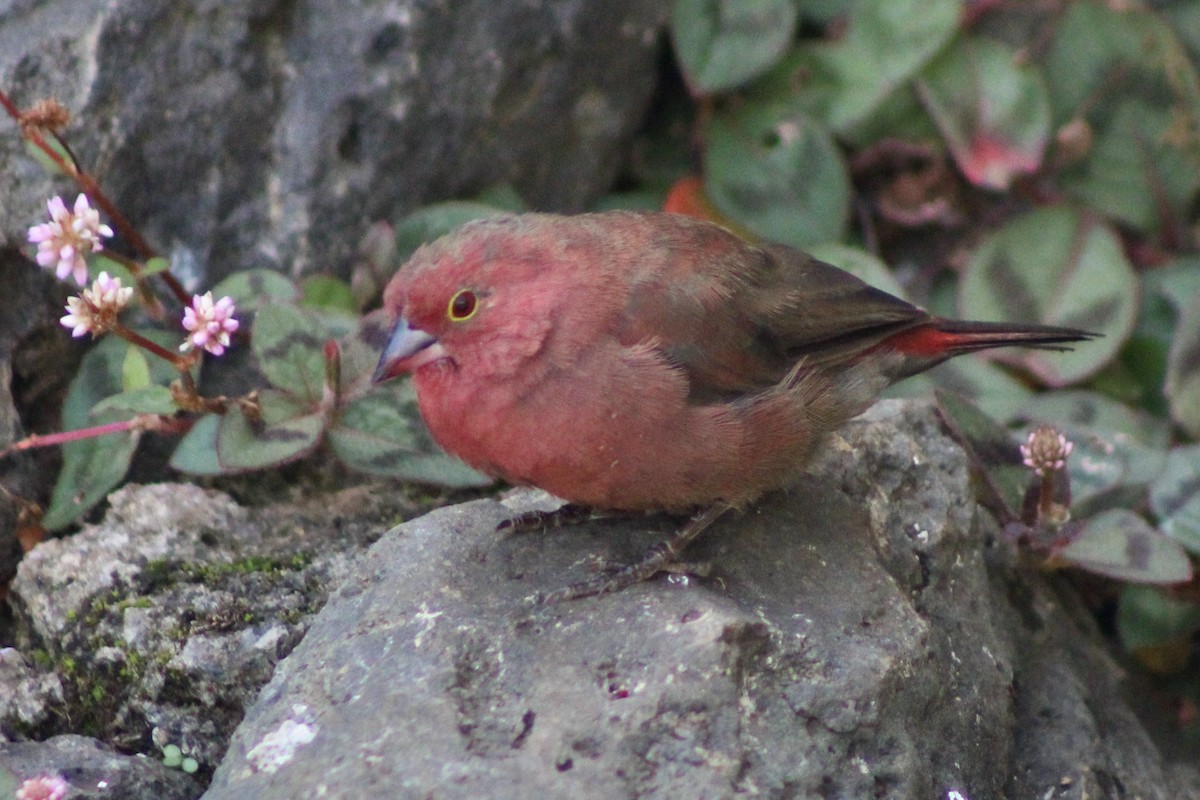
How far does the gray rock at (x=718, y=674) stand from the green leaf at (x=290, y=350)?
0.73 m

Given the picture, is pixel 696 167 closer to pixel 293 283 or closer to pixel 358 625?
pixel 293 283

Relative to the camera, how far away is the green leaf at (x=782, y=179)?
559 centimetres

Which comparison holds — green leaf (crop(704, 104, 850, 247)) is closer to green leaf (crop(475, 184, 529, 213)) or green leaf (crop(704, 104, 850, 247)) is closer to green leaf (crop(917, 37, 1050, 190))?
green leaf (crop(917, 37, 1050, 190))

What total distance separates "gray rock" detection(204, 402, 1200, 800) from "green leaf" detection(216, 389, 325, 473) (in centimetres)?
52

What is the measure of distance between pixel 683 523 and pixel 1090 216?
2902mm

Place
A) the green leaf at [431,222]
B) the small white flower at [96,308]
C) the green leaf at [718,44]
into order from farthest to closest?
the green leaf at [718,44] → the green leaf at [431,222] → the small white flower at [96,308]

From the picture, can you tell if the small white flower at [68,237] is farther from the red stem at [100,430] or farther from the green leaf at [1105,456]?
the green leaf at [1105,456]

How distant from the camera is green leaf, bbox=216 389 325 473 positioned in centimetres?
381

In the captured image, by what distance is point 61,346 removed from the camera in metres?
4.28

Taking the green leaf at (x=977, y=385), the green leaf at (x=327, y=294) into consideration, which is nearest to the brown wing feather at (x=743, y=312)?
the green leaf at (x=977, y=385)

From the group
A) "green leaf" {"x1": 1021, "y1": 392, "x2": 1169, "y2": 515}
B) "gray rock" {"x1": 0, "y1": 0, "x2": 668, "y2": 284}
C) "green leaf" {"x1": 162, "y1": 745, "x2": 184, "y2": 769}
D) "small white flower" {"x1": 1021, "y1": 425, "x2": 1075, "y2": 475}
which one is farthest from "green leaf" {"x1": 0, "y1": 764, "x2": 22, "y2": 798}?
"green leaf" {"x1": 1021, "y1": 392, "x2": 1169, "y2": 515}

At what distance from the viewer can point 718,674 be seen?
9.57ft

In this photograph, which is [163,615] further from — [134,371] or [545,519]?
[545,519]

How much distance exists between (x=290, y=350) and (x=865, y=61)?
2.87 meters
